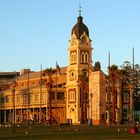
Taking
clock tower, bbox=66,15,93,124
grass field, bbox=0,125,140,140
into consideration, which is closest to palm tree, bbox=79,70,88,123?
clock tower, bbox=66,15,93,124

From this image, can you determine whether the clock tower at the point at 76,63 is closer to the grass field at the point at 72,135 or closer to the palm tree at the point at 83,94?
the palm tree at the point at 83,94

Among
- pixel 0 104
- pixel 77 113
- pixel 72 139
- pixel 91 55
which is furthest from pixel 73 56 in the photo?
pixel 72 139

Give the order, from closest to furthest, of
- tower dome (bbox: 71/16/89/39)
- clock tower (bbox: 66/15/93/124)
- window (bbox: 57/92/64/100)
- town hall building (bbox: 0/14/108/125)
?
town hall building (bbox: 0/14/108/125) → clock tower (bbox: 66/15/93/124) → tower dome (bbox: 71/16/89/39) → window (bbox: 57/92/64/100)

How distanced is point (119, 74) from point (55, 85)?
4161 cm

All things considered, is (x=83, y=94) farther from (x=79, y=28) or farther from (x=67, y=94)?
(x=79, y=28)

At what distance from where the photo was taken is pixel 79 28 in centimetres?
14838

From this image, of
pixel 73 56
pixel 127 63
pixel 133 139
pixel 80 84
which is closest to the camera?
pixel 133 139

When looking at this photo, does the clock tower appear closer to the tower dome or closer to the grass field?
the tower dome

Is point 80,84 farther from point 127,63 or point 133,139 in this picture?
point 133,139

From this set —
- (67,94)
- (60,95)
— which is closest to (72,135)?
(67,94)

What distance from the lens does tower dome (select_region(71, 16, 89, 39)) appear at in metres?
148

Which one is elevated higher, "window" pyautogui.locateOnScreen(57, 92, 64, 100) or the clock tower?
the clock tower

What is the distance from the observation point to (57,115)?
149m

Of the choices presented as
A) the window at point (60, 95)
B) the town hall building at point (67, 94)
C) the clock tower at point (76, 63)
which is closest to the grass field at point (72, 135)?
the town hall building at point (67, 94)
